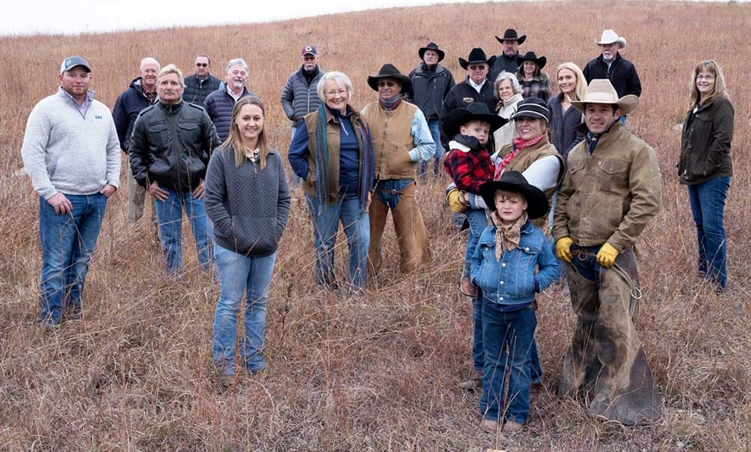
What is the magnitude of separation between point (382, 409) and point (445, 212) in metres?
3.55

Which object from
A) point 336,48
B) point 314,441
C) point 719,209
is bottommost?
point 314,441

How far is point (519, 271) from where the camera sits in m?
3.60

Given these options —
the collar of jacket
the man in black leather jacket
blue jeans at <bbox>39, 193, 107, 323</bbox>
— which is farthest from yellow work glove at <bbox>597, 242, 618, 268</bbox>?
the collar of jacket

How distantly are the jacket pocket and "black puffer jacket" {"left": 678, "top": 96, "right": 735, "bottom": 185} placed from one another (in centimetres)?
345

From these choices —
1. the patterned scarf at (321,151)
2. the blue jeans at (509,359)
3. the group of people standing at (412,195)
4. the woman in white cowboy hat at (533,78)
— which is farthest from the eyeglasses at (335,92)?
A: the woman in white cowboy hat at (533,78)

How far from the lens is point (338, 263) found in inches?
236

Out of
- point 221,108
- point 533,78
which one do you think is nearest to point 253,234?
point 221,108

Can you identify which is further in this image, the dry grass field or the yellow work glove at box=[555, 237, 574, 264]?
the yellow work glove at box=[555, 237, 574, 264]

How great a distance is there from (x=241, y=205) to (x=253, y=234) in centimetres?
19

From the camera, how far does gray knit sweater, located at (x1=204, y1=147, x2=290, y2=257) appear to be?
13.6 ft

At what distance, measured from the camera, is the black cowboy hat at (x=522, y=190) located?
355 cm

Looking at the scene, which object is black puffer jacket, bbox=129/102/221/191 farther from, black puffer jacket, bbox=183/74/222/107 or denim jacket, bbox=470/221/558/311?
denim jacket, bbox=470/221/558/311

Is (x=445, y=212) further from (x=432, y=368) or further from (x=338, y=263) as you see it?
(x=432, y=368)

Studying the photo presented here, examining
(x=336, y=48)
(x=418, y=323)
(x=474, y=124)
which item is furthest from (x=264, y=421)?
(x=336, y=48)
